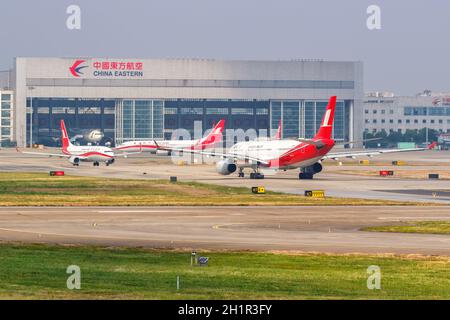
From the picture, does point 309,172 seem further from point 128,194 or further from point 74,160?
point 74,160

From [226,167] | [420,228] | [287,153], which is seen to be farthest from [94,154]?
[420,228]

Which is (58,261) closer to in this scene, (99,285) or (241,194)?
(99,285)

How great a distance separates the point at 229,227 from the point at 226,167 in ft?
186

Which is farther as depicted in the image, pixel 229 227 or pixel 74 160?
pixel 74 160

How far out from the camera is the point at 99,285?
3972cm

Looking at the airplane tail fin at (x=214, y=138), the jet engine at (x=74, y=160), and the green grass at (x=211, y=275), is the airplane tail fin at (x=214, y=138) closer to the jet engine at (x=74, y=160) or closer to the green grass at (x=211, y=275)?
the jet engine at (x=74, y=160)

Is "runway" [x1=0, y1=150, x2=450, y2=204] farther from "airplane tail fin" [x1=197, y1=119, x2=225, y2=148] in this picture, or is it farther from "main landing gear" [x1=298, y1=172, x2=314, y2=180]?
"airplane tail fin" [x1=197, y1=119, x2=225, y2=148]

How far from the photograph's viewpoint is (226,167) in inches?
4801

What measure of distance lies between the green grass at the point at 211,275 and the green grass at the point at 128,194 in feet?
105

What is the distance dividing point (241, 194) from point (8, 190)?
67.3 feet

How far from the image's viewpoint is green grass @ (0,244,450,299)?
38250 mm

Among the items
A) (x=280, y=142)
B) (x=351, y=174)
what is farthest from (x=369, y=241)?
(x=351, y=174)

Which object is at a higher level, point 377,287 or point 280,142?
point 280,142

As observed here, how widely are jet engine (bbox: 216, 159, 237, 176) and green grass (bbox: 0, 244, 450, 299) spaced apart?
68.4 m
